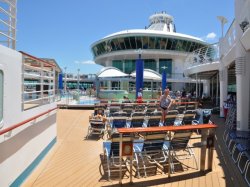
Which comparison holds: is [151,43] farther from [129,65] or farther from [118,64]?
[118,64]

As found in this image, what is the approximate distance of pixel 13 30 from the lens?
4789 millimetres

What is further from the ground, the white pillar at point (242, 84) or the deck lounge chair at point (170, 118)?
the white pillar at point (242, 84)

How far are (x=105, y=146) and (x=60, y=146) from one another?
2233 millimetres

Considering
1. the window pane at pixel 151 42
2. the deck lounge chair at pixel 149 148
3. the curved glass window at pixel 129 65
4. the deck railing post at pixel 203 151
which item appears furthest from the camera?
the curved glass window at pixel 129 65

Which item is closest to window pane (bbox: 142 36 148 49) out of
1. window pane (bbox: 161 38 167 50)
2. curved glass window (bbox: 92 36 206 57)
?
curved glass window (bbox: 92 36 206 57)

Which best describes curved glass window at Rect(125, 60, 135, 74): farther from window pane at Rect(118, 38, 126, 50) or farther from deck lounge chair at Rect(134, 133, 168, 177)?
deck lounge chair at Rect(134, 133, 168, 177)

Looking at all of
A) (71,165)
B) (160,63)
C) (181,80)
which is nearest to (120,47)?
(160,63)

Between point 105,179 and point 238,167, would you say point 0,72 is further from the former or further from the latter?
point 238,167

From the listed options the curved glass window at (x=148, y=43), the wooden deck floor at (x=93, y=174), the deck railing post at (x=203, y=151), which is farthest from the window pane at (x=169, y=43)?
the deck railing post at (x=203, y=151)

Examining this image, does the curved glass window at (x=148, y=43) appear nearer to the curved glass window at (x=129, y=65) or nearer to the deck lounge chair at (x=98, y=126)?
the curved glass window at (x=129, y=65)

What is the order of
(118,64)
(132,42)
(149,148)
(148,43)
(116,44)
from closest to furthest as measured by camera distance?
(149,148)
(148,43)
(132,42)
(116,44)
(118,64)

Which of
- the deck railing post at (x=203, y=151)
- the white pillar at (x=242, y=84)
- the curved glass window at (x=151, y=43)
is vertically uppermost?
the curved glass window at (x=151, y=43)

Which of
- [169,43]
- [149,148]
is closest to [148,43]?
[169,43]

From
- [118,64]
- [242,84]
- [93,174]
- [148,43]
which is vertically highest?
[148,43]
